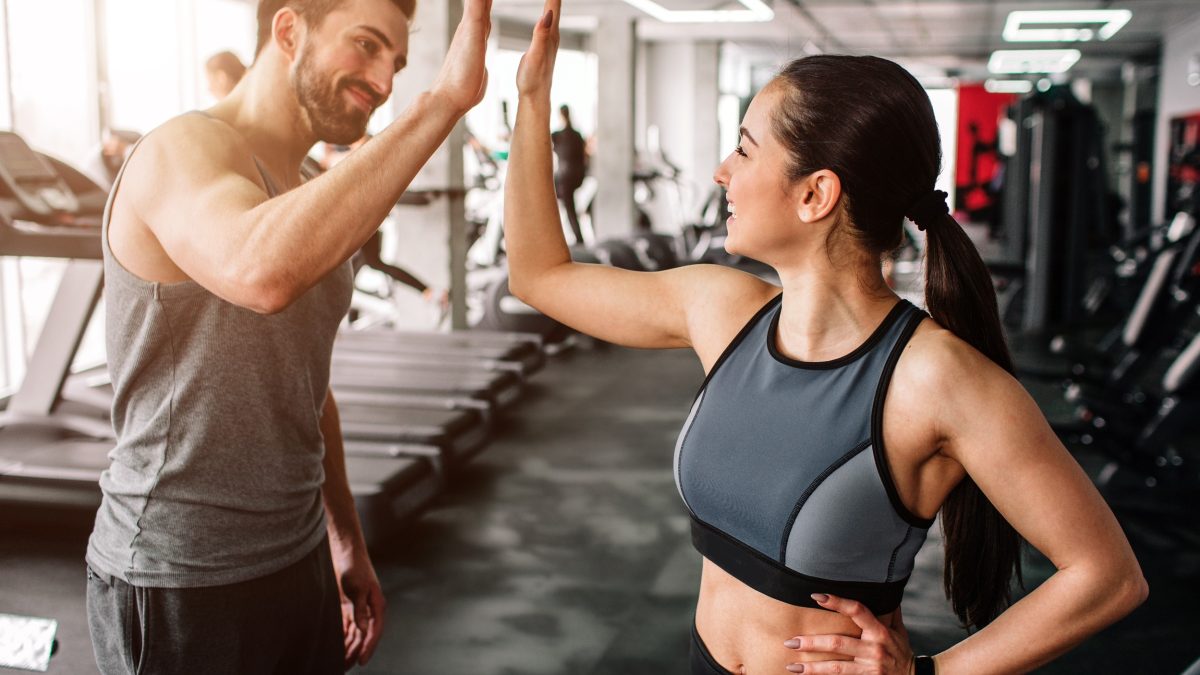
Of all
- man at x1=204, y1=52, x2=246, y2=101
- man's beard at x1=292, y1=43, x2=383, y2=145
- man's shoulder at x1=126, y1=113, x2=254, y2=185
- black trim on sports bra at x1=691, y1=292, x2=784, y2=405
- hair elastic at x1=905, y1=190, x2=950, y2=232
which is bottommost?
black trim on sports bra at x1=691, y1=292, x2=784, y2=405

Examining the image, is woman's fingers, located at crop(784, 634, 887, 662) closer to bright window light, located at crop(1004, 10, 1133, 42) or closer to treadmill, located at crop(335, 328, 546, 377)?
treadmill, located at crop(335, 328, 546, 377)

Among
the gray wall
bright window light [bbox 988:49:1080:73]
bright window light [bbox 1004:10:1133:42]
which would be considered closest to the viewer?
bright window light [bbox 1004:10:1133:42]

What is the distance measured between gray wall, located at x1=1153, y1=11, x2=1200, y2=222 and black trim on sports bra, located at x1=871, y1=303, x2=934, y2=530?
1321 cm

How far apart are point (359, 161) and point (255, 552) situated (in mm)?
537

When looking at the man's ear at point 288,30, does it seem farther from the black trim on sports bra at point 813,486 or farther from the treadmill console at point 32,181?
the treadmill console at point 32,181

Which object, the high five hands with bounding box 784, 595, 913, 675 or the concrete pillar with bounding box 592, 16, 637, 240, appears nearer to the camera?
the high five hands with bounding box 784, 595, 913, 675

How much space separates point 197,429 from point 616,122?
9.60m

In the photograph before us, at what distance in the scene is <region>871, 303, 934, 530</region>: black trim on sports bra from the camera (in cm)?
102

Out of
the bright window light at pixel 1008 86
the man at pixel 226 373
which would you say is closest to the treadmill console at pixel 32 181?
the man at pixel 226 373

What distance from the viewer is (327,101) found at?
3.62ft

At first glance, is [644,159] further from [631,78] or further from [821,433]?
[821,433]

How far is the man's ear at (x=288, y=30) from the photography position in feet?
3.59

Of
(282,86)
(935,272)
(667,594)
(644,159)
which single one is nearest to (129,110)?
(667,594)

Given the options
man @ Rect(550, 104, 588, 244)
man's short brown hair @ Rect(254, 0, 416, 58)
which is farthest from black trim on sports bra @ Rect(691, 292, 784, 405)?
man @ Rect(550, 104, 588, 244)
